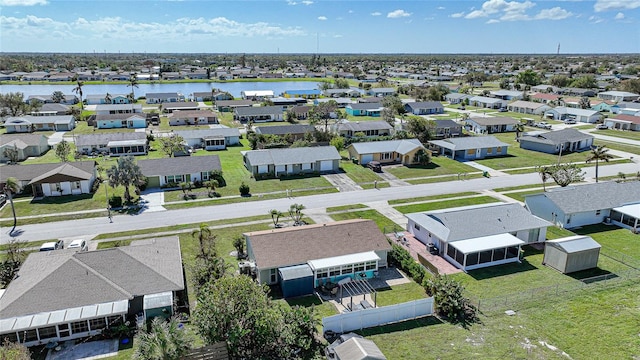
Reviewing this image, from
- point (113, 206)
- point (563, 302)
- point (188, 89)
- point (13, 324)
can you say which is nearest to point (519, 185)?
point (563, 302)

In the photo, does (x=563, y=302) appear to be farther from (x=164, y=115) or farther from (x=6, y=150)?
(x=164, y=115)

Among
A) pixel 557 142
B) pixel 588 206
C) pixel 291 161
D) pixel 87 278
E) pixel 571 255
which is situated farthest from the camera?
pixel 557 142

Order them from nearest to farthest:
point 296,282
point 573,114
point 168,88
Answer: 1. point 296,282
2. point 573,114
3. point 168,88

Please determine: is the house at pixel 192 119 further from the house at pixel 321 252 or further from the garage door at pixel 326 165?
the house at pixel 321 252

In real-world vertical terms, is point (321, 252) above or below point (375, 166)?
below

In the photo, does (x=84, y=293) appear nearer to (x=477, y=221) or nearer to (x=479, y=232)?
(x=479, y=232)

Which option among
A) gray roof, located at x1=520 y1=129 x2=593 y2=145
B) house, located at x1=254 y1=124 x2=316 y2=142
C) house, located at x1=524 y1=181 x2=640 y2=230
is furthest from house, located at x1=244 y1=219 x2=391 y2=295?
gray roof, located at x1=520 y1=129 x2=593 y2=145

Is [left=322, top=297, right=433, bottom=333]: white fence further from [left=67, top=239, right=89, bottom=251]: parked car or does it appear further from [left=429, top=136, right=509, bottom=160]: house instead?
[left=429, top=136, right=509, bottom=160]: house

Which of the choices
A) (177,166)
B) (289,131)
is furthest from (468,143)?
(177,166)
